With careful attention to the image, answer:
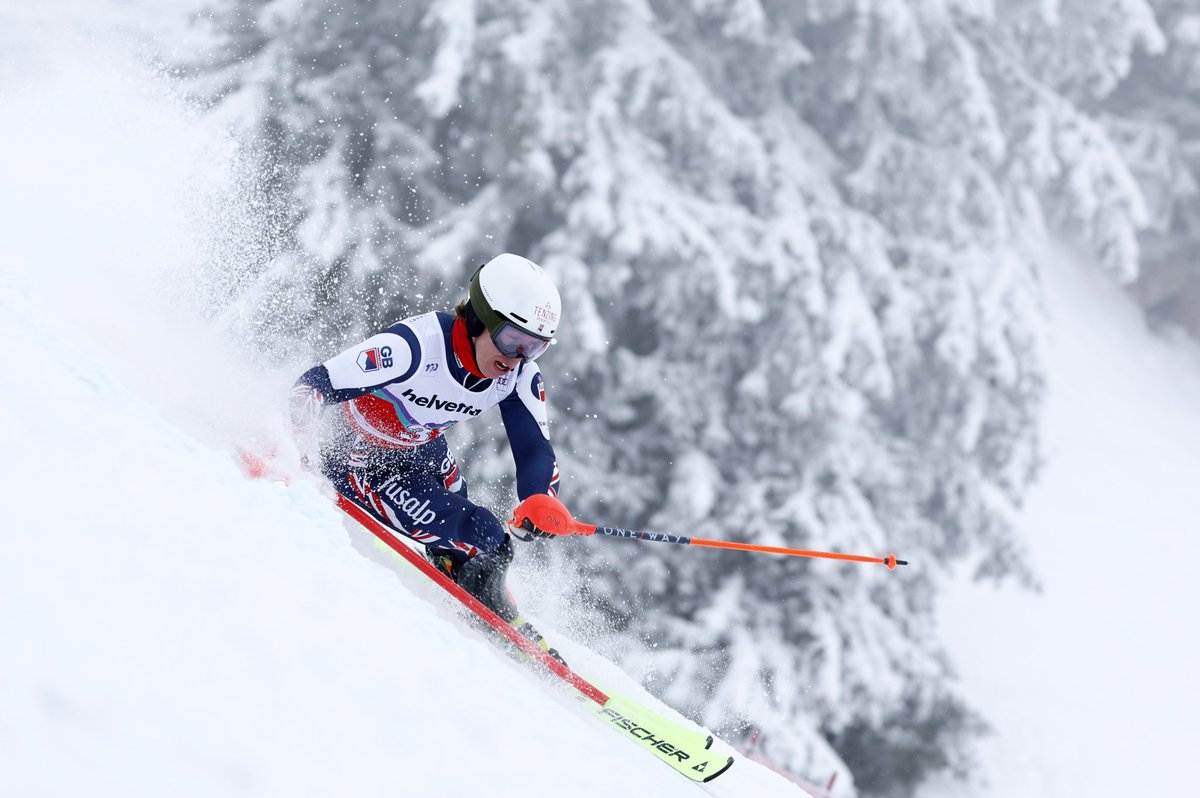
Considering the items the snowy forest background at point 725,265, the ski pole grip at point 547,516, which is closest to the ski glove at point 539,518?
the ski pole grip at point 547,516

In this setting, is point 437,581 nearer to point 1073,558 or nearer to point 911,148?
point 911,148

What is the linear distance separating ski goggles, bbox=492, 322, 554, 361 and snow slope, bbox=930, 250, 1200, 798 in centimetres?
771

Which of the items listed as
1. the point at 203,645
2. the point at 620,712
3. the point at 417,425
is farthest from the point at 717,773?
the point at 203,645

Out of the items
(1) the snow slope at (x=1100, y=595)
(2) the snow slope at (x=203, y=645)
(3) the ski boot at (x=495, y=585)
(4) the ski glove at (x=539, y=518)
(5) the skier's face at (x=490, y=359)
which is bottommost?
Result: (2) the snow slope at (x=203, y=645)

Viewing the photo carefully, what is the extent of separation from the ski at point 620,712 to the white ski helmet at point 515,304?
0.97 metres

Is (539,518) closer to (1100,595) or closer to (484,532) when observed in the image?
(484,532)

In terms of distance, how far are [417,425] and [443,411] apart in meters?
0.16

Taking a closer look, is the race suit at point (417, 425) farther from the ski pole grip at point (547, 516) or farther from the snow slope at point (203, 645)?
the snow slope at point (203, 645)

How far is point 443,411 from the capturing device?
4.75 meters

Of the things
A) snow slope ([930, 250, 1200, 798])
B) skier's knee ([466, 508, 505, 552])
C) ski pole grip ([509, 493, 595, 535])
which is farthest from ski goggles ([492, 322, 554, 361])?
snow slope ([930, 250, 1200, 798])

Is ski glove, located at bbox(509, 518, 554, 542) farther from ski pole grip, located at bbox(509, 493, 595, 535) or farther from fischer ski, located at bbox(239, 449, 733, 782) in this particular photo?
fischer ski, located at bbox(239, 449, 733, 782)

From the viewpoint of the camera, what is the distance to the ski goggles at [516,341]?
4.33 metres

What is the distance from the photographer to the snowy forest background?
8.54m

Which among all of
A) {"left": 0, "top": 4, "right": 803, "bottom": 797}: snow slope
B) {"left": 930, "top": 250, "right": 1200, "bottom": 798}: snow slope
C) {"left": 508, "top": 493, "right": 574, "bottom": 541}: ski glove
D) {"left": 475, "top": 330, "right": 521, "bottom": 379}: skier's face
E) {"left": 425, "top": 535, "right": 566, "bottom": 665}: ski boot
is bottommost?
{"left": 0, "top": 4, "right": 803, "bottom": 797}: snow slope
